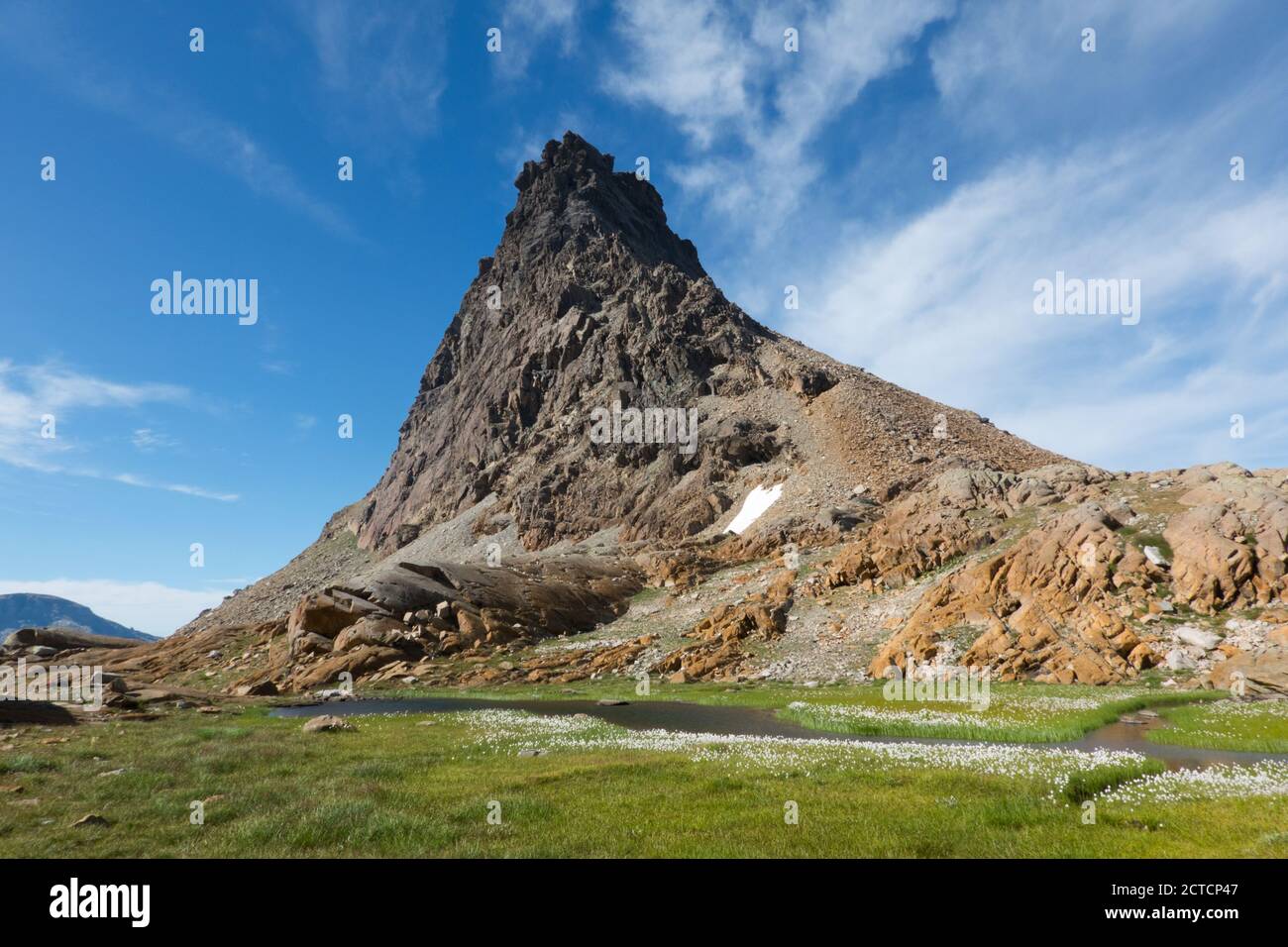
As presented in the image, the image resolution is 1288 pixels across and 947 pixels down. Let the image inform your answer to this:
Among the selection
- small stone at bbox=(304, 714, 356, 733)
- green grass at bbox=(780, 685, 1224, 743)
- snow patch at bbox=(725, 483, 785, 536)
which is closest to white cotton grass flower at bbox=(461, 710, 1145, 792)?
green grass at bbox=(780, 685, 1224, 743)

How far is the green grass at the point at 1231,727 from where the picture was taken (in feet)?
77.0

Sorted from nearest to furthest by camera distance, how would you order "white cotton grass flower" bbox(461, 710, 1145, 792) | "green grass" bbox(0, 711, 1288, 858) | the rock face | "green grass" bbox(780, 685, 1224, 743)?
1. "green grass" bbox(0, 711, 1288, 858)
2. "white cotton grass flower" bbox(461, 710, 1145, 792)
3. "green grass" bbox(780, 685, 1224, 743)
4. the rock face

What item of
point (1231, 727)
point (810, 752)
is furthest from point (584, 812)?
point (1231, 727)

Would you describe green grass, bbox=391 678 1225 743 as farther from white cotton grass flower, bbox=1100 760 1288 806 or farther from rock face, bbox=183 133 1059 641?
rock face, bbox=183 133 1059 641

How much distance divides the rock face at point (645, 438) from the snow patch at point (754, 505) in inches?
117

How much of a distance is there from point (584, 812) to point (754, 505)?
105 m

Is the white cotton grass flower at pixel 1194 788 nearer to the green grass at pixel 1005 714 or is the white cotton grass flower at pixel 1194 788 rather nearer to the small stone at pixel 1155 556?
the green grass at pixel 1005 714

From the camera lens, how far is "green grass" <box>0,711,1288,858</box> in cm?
1021

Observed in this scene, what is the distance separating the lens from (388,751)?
23.2 m

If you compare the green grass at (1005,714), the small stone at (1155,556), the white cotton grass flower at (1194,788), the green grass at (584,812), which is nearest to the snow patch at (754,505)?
the small stone at (1155,556)

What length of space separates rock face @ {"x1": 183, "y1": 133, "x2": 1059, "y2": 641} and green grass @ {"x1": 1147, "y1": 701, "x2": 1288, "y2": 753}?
2433 inches

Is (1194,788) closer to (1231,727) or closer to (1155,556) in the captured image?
(1231,727)

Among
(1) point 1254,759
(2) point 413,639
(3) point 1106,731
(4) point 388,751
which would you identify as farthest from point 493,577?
(1) point 1254,759
